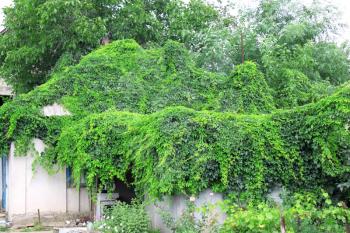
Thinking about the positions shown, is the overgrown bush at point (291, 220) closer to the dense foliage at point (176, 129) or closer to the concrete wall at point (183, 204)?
the concrete wall at point (183, 204)

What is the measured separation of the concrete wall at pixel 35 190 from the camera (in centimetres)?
1257

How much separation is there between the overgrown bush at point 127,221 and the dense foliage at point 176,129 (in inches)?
20.1

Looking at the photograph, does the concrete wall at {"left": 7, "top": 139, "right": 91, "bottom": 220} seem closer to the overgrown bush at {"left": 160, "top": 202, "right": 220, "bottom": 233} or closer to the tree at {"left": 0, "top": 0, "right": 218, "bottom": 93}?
the overgrown bush at {"left": 160, "top": 202, "right": 220, "bottom": 233}

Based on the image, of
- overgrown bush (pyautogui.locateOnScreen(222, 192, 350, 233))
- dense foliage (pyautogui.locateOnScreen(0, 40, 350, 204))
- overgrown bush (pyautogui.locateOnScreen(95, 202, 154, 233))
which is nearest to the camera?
overgrown bush (pyautogui.locateOnScreen(222, 192, 350, 233))

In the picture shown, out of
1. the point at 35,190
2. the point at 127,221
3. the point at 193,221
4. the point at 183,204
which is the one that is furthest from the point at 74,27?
the point at 193,221

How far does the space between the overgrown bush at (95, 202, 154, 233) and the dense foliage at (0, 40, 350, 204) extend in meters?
0.51

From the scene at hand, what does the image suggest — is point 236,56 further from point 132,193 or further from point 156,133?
point 156,133

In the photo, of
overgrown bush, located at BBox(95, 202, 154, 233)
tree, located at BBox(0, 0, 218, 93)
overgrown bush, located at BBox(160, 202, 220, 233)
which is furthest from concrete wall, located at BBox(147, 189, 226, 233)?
tree, located at BBox(0, 0, 218, 93)

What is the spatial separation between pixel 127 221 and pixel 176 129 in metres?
2.16

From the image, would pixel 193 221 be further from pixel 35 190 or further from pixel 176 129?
pixel 35 190

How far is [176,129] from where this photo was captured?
30.3 feet

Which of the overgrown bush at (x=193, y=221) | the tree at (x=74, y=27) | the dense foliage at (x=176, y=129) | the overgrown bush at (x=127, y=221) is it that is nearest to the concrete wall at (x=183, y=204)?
the overgrown bush at (x=193, y=221)

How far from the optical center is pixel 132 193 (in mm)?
13516

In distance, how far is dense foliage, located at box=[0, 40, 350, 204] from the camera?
9148 millimetres
